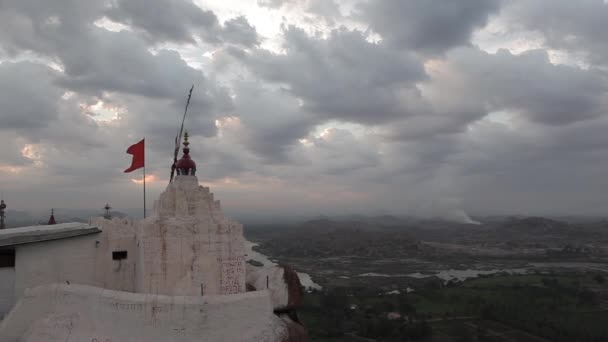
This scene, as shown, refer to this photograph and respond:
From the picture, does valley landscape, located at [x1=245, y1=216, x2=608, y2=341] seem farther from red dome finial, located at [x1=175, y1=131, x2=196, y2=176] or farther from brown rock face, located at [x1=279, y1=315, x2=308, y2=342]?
red dome finial, located at [x1=175, y1=131, x2=196, y2=176]

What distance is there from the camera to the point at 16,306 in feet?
37.5

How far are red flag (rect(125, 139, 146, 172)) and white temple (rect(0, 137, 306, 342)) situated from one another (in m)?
1.97

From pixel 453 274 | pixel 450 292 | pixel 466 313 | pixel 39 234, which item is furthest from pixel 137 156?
pixel 453 274

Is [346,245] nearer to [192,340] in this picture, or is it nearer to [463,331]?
[463,331]

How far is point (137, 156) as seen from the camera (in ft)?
50.0

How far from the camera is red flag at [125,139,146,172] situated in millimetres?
15180

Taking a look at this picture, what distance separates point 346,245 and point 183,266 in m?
133

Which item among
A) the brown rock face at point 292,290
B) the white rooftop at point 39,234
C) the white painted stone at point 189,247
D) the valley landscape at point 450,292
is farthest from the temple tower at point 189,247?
the valley landscape at point 450,292

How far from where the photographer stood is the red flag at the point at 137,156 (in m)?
15.2

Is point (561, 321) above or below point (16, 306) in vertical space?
below

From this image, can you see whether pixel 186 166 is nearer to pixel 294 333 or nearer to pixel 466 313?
pixel 294 333

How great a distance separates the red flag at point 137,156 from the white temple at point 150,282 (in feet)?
6.47

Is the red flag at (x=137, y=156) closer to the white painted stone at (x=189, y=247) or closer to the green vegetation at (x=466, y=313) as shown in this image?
the white painted stone at (x=189, y=247)

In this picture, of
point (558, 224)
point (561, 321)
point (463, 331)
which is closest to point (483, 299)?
point (561, 321)
